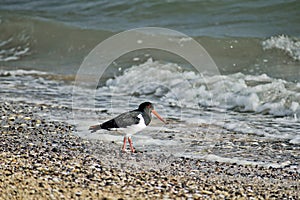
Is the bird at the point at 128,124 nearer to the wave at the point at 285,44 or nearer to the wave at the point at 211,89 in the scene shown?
the wave at the point at 211,89

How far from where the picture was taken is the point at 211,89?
11312 millimetres

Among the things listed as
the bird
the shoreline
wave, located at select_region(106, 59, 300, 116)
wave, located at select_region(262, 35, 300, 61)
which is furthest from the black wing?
wave, located at select_region(262, 35, 300, 61)

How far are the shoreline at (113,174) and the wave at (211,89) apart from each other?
3487mm

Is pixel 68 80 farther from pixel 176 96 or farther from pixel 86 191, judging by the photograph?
pixel 86 191

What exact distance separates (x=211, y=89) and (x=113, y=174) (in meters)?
5.91

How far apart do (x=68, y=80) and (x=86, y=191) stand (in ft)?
26.3

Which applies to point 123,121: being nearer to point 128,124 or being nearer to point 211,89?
point 128,124

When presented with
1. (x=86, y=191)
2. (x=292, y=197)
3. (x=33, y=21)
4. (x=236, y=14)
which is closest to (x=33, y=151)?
(x=86, y=191)

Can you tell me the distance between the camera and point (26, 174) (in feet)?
17.7

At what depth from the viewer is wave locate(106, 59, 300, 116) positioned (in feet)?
32.9

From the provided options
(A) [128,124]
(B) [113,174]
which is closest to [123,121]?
(A) [128,124]

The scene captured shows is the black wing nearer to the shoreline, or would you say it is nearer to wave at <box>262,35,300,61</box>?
the shoreline

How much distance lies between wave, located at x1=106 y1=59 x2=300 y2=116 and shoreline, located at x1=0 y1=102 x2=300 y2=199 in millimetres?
3487

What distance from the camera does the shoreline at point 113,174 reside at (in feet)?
16.7
